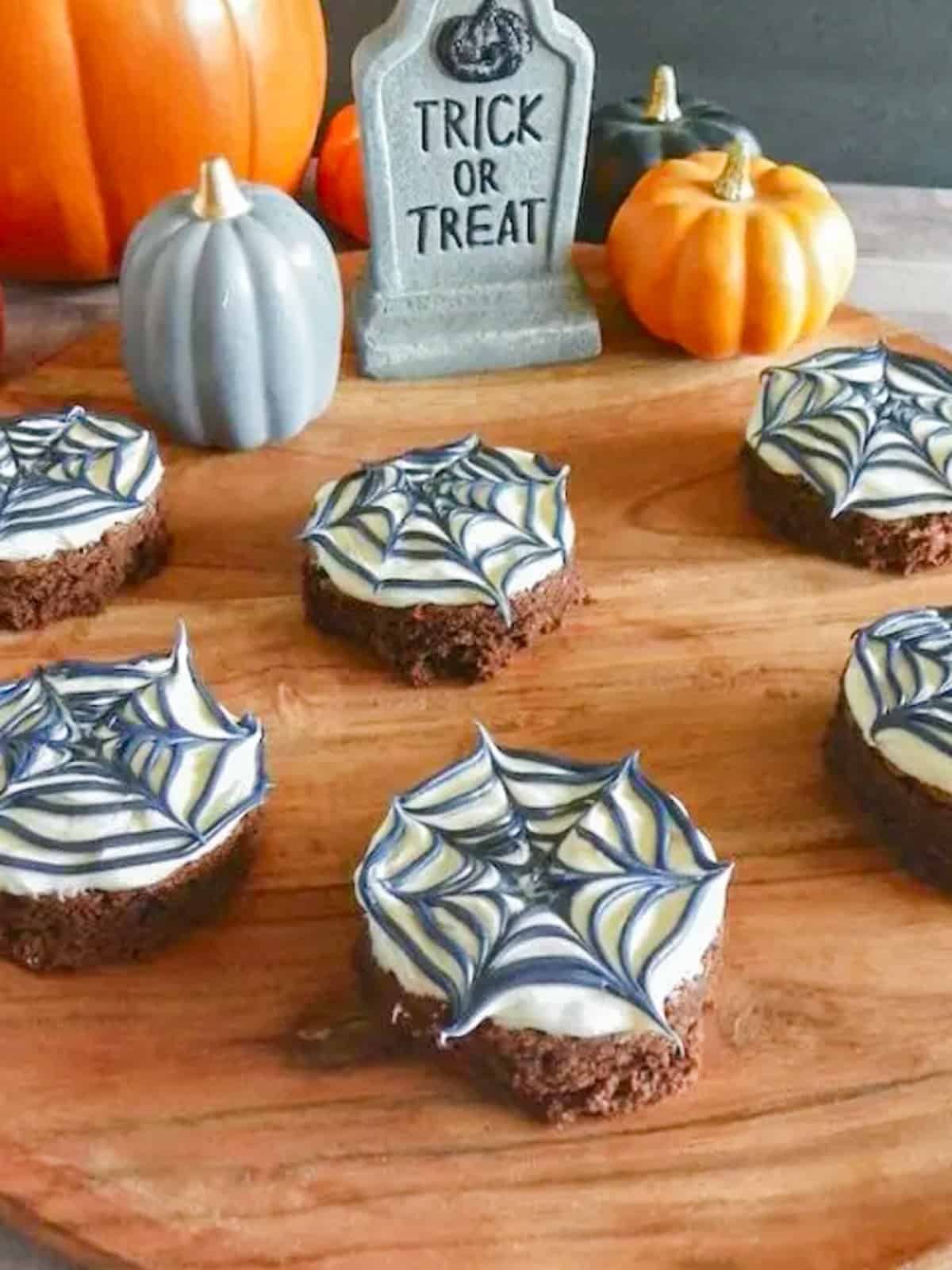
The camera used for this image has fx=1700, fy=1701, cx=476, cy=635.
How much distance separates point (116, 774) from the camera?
4.23ft

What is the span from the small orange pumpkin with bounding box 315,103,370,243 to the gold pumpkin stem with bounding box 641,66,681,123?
1.28 ft

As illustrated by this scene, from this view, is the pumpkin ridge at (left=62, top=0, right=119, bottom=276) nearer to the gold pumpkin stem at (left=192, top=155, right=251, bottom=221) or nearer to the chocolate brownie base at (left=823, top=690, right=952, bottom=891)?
the gold pumpkin stem at (left=192, top=155, right=251, bottom=221)

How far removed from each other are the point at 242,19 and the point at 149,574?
0.76m

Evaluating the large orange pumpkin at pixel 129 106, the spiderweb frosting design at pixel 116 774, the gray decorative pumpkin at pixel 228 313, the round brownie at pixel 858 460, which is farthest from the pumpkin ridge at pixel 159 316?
the round brownie at pixel 858 460

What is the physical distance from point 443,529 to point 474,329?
48 centimetres

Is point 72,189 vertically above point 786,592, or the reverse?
point 72,189

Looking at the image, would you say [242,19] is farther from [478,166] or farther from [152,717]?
[152,717]

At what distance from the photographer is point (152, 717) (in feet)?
4.42

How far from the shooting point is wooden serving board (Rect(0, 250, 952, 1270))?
1.11 meters

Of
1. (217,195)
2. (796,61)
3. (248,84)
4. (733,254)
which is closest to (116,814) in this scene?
(217,195)

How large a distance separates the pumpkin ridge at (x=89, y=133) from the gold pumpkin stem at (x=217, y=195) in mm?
328

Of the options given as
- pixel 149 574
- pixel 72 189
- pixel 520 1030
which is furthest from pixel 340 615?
pixel 72 189

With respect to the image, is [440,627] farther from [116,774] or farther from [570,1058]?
[570,1058]

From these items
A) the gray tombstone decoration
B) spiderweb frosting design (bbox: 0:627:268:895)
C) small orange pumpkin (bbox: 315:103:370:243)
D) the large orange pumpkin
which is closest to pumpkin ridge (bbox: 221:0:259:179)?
the large orange pumpkin
